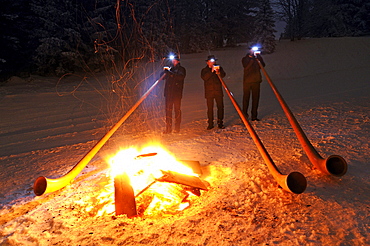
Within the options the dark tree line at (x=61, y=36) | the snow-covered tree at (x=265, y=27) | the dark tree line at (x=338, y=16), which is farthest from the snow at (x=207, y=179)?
the dark tree line at (x=338, y=16)

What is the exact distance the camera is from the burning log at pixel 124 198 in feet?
10.6

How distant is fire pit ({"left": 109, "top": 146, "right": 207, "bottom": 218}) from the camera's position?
10.9 ft

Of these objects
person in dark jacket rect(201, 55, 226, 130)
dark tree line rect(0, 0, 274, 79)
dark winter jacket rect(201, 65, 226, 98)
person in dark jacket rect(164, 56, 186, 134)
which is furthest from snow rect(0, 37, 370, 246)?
dark tree line rect(0, 0, 274, 79)

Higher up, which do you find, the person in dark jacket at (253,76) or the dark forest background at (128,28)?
the dark forest background at (128,28)

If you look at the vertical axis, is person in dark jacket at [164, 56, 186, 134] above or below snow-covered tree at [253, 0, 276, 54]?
below

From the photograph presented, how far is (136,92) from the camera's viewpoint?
14.0 meters

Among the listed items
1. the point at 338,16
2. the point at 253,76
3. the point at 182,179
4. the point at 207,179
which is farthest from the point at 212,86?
the point at 338,16

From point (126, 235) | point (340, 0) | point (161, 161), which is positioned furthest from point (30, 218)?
point (340, 0)

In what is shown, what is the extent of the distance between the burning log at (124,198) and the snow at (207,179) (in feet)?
0.40

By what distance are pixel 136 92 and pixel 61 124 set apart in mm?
6112

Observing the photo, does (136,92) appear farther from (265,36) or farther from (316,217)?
(265,36)

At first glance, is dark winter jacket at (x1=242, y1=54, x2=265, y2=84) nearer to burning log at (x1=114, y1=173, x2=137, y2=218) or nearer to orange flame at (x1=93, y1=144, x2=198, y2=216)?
orange flame at (x1=93, y1=144, x2=198, y2=216)

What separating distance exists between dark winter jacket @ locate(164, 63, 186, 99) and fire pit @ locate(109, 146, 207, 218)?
2.79 metres

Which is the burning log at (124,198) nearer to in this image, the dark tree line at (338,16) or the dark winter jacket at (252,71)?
the dark winter jacket at (252,71)
